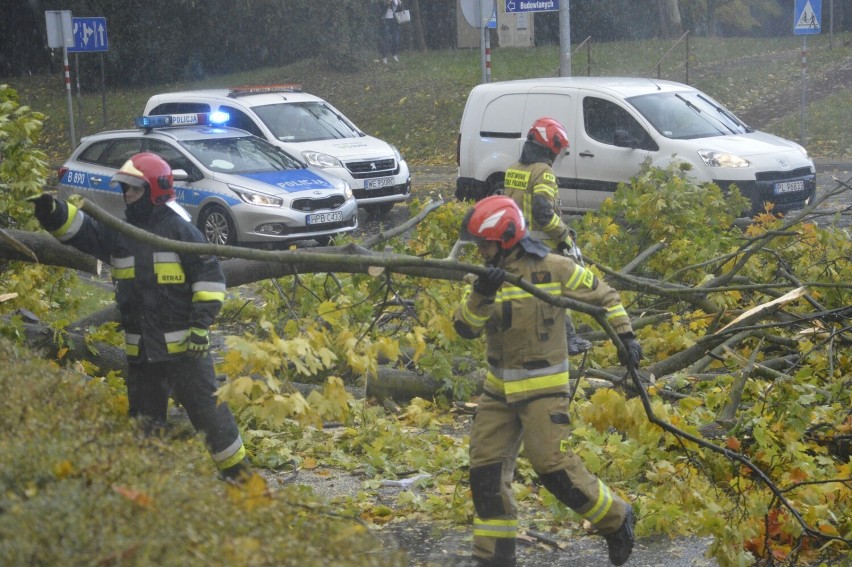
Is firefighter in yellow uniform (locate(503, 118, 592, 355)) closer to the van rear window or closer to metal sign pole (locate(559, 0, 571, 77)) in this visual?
the van rear window

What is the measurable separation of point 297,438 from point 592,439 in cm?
184

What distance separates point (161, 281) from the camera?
5.12 m

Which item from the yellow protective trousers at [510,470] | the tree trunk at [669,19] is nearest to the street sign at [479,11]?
the yellow protective trousers at [510,470]

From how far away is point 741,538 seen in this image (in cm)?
455

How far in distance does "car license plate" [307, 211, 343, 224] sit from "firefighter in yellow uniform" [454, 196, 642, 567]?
838 centimetres

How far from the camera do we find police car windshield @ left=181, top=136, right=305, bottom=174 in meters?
13.1

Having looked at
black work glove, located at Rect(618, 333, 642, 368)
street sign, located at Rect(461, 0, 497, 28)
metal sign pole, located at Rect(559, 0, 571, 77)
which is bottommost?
black work glove, located at Rect(618, 333, 642, 368)

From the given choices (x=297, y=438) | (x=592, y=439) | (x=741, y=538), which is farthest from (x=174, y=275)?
(x=741, y=538)

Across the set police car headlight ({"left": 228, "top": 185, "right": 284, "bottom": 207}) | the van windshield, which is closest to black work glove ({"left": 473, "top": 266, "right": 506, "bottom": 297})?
police car headlight ({"left": 228, "top": 185, "right": 284, "bottom": 207})

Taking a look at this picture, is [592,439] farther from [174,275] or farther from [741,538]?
[174,275]

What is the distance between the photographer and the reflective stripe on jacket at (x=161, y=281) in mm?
5098

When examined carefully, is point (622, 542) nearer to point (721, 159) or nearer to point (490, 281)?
point (490, 281)

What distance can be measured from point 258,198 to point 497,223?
8567mm

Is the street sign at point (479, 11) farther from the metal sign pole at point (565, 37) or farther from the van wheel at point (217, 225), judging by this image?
the van wheel at point (217, 225)
